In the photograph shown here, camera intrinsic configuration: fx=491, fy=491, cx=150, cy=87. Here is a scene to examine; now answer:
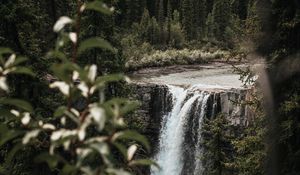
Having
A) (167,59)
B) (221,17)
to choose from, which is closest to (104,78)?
(167,59)

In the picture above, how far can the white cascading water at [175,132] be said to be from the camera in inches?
826

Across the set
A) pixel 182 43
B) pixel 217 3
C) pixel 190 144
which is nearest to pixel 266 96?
pixel 190 144

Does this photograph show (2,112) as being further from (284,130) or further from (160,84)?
(160,84)

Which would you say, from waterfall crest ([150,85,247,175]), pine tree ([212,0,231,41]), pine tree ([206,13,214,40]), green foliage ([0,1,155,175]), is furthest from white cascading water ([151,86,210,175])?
pine tree ([212,0,231,41])

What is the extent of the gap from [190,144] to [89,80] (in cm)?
1998

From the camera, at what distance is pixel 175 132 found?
71.3 feet

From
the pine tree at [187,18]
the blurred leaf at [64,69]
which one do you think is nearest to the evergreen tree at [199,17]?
the pine tree at [187,18]

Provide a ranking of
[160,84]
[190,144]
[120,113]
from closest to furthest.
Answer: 1. [120,113]
2. [190,144]
3. [160,84]

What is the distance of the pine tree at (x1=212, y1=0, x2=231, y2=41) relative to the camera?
48.5 m

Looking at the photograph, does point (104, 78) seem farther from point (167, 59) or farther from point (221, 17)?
point (221, 17)

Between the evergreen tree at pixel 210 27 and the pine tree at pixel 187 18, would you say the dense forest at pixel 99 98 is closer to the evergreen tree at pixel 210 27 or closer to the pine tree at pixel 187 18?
the pine tree at pixel 187 18

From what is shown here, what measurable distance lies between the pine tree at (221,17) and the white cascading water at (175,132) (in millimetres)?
27385

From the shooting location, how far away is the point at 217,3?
49250 millimetres

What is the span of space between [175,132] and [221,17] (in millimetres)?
29595
